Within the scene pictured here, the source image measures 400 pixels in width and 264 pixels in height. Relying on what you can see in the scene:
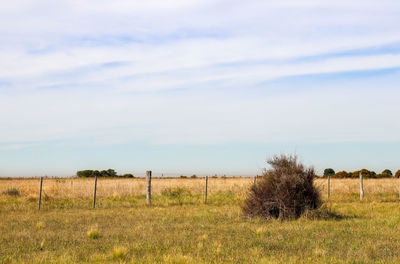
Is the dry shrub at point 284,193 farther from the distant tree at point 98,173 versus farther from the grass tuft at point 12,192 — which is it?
the distant tree at point 98,173

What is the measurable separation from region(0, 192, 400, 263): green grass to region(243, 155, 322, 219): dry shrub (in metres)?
0.50

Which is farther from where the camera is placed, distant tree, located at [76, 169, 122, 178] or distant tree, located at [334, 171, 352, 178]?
distant tree, located at [76, 169, 122, 178]

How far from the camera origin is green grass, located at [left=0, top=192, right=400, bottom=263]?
31.3 ft

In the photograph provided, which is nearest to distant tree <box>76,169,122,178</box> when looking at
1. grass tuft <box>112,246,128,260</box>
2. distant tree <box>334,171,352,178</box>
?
distant tree <box>334,171,352,178</box>

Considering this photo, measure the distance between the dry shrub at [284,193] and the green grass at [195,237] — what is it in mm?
504

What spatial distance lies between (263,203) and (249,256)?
23.2 ft

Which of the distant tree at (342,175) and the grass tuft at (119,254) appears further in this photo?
the distant tree at (342,175)

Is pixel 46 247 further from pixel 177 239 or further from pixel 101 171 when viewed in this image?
pixel 101 171

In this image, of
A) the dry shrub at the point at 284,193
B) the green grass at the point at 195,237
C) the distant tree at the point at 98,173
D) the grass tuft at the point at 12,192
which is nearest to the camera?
the green grass at the point at 195,237

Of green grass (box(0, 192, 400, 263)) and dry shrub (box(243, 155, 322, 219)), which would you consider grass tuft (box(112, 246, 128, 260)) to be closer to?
green grass (box(0, 192, 400, 263))

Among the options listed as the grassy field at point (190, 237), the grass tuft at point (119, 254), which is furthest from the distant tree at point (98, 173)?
the grass tuft at point (119, 254)

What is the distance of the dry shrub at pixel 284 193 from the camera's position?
16.3 meters

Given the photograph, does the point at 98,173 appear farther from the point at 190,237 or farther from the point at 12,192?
the point at 190,237

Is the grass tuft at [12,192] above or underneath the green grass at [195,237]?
above
